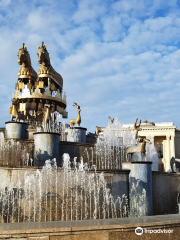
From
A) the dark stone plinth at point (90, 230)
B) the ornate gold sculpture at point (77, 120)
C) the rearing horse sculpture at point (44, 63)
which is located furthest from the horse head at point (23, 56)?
the dark stone plinth at point (90, 230)

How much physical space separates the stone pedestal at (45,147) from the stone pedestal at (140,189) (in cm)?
427

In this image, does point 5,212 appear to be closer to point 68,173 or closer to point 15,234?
point 68,173

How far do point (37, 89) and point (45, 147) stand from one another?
1143cm

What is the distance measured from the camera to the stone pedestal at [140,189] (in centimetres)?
1125

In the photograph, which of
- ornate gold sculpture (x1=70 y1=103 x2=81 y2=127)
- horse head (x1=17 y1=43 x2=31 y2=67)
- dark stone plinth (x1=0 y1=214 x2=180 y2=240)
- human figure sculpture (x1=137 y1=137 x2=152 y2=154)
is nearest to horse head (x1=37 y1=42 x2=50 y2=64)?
horse head (x1=17 y1=43 x2=31 y2=67)

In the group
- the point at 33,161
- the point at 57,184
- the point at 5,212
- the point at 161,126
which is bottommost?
the point at 5,212

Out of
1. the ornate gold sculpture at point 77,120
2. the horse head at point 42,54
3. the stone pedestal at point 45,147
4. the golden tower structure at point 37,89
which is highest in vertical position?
the horse head at point 42,54

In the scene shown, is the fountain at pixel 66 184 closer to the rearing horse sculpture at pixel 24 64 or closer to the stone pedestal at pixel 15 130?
the stone pedestal at pixel 15 130

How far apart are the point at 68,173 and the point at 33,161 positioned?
373 cm

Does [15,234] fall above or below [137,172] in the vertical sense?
below

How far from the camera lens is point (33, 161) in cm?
1388

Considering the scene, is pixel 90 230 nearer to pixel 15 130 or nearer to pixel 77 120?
pixel 15 130

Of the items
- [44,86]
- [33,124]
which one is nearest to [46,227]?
[33,124]

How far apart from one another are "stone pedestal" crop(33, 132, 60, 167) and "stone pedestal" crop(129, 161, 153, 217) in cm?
427
